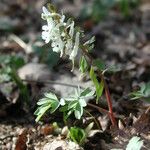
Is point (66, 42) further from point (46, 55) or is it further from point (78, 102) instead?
point (46, 55)

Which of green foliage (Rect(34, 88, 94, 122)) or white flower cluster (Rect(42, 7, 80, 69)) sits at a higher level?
white flower cluster (Rect(42, 7, 80, 69))

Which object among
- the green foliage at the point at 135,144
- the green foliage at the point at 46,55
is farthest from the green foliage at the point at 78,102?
the green foliage at the point at 46,55

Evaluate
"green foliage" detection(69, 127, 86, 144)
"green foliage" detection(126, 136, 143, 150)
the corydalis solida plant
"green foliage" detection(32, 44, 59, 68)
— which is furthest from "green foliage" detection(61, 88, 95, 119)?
"green foliage" detection(32, 44, 59, 68)

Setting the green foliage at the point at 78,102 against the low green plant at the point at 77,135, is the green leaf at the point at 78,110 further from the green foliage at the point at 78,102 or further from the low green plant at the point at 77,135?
the low green plant at the point at 77,135

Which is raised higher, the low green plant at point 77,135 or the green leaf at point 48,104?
the green leaf at point 48,104

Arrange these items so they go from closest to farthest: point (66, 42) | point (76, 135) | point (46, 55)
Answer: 1. point (66, 42)
2. point (76, 135)
3. point (46, 55)

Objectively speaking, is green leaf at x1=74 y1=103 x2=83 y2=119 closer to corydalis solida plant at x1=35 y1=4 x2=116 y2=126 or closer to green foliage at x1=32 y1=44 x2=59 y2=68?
corydalis solida plant at x1=35 y1=4 x2=116 y2=126

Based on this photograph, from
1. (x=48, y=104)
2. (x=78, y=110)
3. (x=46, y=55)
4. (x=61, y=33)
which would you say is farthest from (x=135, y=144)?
(x=46, y=55)

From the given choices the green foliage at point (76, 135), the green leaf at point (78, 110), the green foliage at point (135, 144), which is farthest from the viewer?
the green foliage at point (76, 135)
